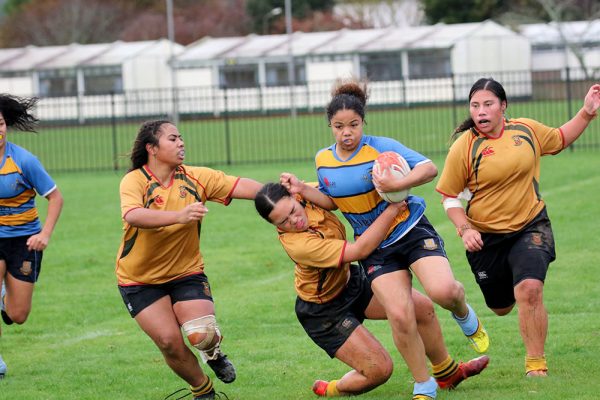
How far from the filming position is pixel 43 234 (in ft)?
28.2

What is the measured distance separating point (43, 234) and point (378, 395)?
302cm

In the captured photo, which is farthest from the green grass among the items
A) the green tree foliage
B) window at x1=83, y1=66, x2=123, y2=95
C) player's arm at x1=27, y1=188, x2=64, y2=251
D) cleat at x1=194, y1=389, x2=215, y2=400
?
the green tree foliage

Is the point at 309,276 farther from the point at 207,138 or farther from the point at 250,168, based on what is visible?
the point at 207,138

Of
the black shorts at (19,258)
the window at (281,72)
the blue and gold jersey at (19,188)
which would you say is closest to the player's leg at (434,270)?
the blue and gold jersey at (19,188)

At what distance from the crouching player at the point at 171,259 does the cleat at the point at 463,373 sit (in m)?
1.44

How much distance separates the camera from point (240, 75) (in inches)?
2133

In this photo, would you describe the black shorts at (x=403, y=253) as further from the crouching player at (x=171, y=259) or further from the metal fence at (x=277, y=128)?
the metal fence at (x=277, y=128)

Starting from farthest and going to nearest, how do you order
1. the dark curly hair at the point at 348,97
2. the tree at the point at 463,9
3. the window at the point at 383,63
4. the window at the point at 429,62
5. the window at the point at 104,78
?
the tree at the point at 463,9
the window at the point at 104,78
the window at the point at 383,63
the window at the point at 429,62
the dark curly hair at the point at 348,97

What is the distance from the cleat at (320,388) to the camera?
7562mm

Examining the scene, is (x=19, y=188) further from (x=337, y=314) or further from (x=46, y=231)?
(x=337, y=314)

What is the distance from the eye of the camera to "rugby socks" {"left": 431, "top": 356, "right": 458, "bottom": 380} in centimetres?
735

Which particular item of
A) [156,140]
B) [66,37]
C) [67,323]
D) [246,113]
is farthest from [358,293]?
[66,37]

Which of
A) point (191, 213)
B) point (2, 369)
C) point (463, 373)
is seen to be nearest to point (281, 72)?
point (2, 369)

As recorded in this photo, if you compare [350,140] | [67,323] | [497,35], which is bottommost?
[67,323]
